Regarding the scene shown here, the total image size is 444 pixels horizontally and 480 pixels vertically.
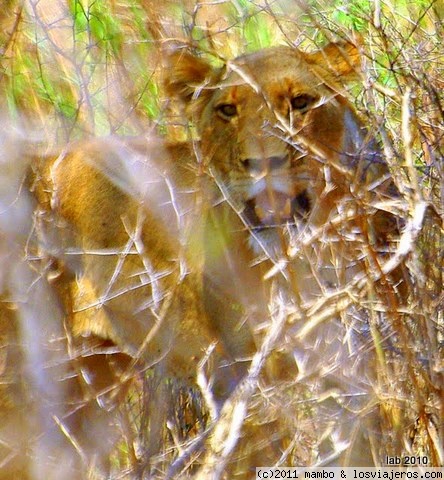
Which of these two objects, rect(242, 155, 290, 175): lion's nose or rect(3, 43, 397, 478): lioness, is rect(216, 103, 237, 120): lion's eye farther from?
rect(242, 155, 290, 175): lion's nose

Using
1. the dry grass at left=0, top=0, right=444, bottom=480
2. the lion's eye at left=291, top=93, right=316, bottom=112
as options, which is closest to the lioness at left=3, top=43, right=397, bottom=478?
the lion's eye at left=291, top=93, right=316, bottom=112

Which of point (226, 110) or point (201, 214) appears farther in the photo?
point (201, 214)

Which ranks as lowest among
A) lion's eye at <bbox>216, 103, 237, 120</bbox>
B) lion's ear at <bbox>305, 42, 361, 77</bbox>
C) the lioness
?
the lioness

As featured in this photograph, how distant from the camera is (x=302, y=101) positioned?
5148mm

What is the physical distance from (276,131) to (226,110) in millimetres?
524

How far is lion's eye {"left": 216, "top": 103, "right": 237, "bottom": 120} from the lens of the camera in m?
5.27

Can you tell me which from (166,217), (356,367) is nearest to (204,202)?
(166,217)

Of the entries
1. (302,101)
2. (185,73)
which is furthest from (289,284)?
(185,73)

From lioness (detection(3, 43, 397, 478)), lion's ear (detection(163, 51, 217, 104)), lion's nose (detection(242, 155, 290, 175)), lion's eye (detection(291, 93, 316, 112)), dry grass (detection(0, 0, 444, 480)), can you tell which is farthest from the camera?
lion's ear (detection(163, 51, 217, 104))

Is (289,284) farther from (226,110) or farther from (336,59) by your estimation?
(336,59)

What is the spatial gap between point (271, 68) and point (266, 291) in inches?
44.6

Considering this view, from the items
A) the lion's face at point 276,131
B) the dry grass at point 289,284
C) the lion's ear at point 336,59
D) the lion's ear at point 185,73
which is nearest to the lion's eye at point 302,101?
the lion's face at point 276,131

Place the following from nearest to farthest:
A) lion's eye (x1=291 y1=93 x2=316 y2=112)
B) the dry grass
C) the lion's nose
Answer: the dry grass, the lion's nose, lion's eye (x1=291 y1=93 x2=316 y2=112)

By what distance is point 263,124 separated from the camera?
485cm
